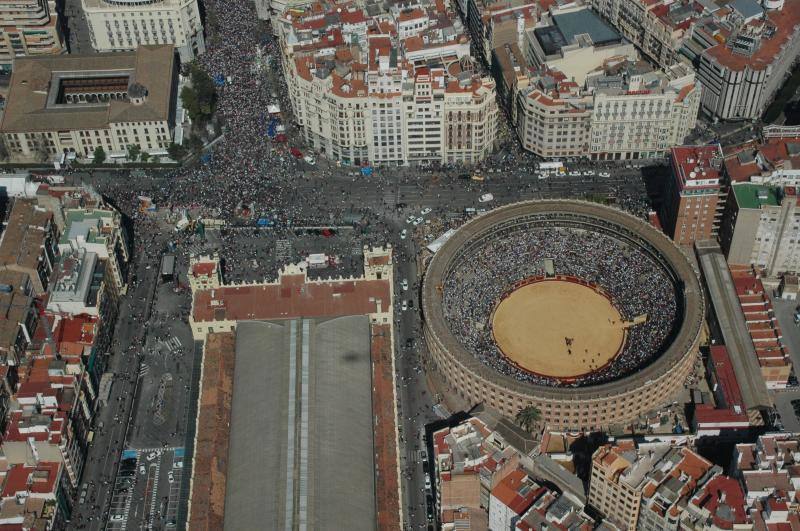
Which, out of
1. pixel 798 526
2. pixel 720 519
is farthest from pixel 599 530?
pixel 798 526

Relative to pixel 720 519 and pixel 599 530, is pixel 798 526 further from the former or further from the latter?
pixel 599 530
